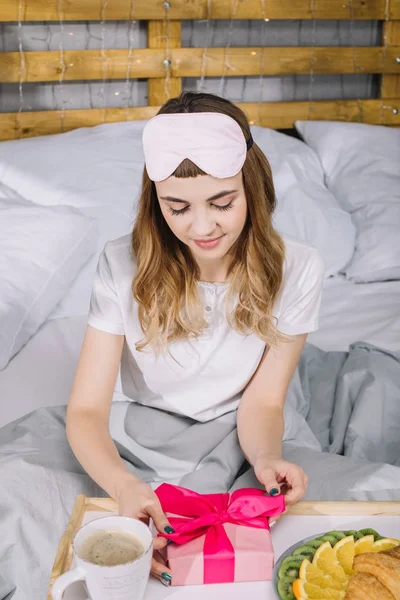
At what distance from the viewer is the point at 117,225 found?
A: 2139 millimetres

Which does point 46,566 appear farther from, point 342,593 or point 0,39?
point 0,39

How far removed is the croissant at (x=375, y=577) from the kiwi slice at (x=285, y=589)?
0.21ft

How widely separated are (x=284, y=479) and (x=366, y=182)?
156cm

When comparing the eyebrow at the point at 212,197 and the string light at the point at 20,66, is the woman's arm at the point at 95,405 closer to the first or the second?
the eyebrow at the point at 212,197

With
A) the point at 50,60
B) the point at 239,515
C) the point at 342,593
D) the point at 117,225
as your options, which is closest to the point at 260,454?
the point at 239,515

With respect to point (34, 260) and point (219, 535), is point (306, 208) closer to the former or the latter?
point (34, 260)

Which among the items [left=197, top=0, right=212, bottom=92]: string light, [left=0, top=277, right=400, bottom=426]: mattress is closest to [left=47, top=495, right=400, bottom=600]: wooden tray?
[left=0, top=277, right=400, bottom=426]: mattress

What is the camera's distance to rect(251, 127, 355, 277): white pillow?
2.27 m

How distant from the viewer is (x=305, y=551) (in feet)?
2.75

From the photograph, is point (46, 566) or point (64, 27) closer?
Result: point (46, 566)

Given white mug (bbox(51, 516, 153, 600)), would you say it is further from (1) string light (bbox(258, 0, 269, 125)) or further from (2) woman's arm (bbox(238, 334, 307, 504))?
(1) string light (bbox(258, 0, 269, 125))

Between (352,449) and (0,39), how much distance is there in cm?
170

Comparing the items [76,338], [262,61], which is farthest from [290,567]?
[262,61]

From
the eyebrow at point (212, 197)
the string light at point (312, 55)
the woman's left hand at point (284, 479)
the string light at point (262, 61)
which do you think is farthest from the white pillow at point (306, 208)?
the woman's left hand at point (284, 479)
